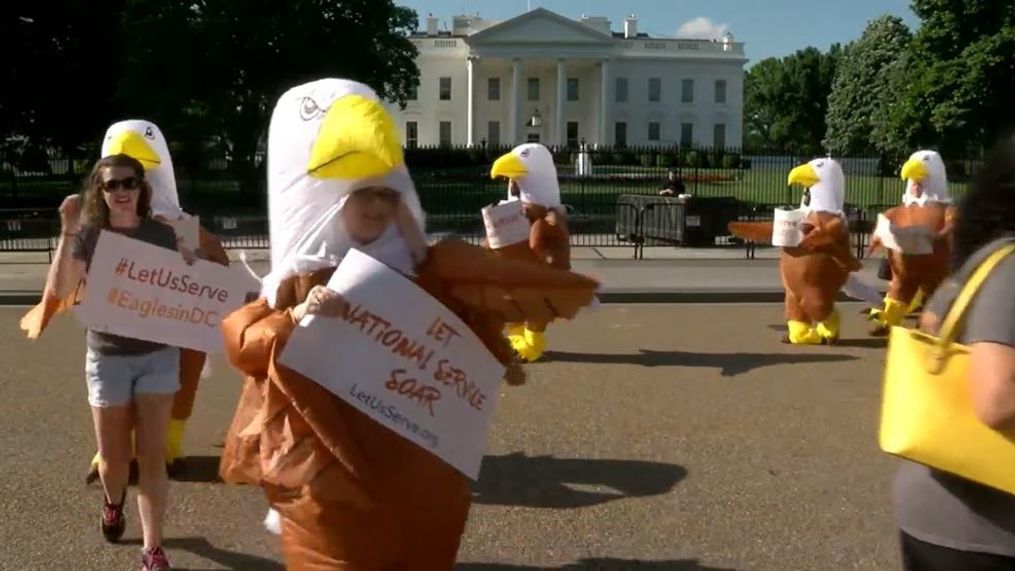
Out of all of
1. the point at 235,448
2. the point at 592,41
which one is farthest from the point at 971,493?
the point at 592,41

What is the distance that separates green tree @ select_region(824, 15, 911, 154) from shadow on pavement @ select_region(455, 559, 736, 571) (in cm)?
6324

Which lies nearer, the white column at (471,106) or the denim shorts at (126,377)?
the denim shorts at (126,377)

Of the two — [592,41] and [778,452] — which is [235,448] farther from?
[592,41]

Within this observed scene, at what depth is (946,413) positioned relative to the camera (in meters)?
2.57

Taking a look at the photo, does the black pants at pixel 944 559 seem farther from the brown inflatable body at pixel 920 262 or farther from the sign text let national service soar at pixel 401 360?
the brown inflatable body at pixel 920 262

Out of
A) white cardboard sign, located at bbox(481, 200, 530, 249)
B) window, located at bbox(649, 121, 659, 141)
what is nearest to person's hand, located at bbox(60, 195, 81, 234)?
white cardboard sign, located at bbox(481, 200, 530, 249)

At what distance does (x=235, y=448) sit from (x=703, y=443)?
159 inches

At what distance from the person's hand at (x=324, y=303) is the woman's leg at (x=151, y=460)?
1.77 meters

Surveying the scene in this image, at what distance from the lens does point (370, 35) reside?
30734 mm

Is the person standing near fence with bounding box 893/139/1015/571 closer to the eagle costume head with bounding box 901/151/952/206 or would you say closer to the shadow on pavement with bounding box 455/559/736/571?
the shadow on pavement with bounding box 455/559/736/571

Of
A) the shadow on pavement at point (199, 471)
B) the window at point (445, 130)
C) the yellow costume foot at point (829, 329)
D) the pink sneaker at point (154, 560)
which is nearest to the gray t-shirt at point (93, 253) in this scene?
Answer: the pink sneaker at point (154, 560)

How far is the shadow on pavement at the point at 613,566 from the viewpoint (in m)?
4.92

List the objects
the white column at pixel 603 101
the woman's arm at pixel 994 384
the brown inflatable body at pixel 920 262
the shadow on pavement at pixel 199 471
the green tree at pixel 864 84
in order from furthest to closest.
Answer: the white column at pixel 603 101 → the green tree at pixel 864 84 → the brown inflatable body at pixel 920 262 → the shadow on pavement at pixel 199 471 → the woman's arm at pixel 994 384

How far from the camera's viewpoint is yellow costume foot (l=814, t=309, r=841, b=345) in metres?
10.8
